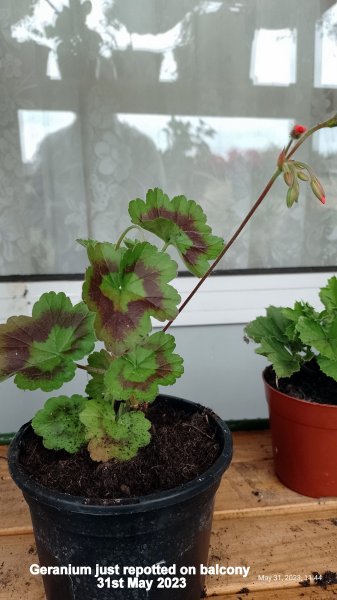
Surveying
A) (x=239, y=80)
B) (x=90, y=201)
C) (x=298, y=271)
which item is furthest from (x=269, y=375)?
(x=239, y=80)

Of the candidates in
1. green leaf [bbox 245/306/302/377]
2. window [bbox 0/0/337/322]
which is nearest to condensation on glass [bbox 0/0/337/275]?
window [bbox 0/0/337/322]

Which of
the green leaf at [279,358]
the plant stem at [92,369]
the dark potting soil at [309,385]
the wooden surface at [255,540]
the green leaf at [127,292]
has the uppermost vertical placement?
the green leaf at [127,292]

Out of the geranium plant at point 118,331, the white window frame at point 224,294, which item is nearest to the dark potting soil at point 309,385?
the white window frame at point 224,294

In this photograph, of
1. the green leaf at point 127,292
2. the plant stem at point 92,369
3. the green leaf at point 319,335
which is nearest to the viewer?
the green leaf at point 127,292

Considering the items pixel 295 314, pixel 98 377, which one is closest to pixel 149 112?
pixel 295 314

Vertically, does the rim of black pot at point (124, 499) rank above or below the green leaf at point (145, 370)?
below

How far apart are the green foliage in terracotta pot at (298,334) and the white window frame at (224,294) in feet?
0.68

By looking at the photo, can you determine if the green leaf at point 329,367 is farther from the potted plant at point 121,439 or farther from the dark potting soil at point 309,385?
the potted plant at point 121,439

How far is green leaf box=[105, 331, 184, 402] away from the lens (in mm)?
555

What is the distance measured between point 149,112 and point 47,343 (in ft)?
2.30

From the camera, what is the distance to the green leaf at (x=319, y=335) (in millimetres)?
801

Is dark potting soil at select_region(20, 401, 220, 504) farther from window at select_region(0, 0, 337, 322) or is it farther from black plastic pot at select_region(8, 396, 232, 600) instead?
window at select_region(0, 0, 337, 322)

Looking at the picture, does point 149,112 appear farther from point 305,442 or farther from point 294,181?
point 305,442

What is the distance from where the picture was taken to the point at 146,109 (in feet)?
3.56
